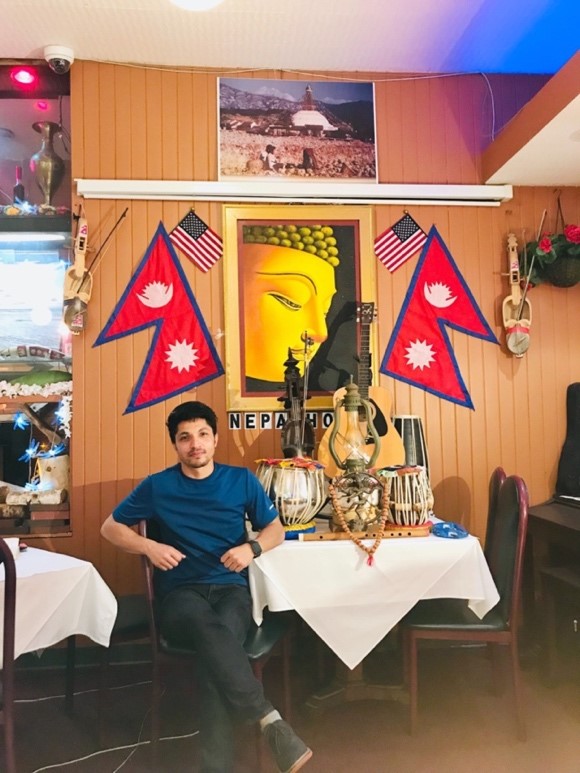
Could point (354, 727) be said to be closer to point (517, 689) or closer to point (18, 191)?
point (517, 689)

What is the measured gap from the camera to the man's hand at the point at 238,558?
88.5 inches

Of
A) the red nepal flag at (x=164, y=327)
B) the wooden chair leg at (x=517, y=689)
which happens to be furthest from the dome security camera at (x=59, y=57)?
the wooden chair leg at (x=517, y=689)

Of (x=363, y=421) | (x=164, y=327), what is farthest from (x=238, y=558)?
(x=164, y=327)

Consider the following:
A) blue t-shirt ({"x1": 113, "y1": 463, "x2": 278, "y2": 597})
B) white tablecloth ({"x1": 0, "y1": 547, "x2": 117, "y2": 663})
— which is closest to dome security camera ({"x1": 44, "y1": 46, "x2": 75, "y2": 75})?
blue t-shirt ({"x1": 113, "y1": 463, "x2": 278, "y2": 597})

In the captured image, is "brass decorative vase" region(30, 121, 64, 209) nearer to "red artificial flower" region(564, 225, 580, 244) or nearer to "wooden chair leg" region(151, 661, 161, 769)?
"wooden chair leg" region(151, 661, 161, 769)

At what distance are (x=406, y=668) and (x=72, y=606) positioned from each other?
49.9 inches

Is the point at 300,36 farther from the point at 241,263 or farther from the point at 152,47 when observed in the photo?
the point at 241,263

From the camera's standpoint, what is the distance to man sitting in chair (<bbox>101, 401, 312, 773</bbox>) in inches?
86.3

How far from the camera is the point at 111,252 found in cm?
324

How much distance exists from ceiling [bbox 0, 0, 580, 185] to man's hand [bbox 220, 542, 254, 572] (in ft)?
7.01

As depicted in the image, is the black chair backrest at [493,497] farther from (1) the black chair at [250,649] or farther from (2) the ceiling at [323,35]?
(2) the ceiling at [323,35]

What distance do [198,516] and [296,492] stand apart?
0.40 m

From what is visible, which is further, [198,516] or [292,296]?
[292,296]

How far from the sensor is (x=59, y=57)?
10.3ft
